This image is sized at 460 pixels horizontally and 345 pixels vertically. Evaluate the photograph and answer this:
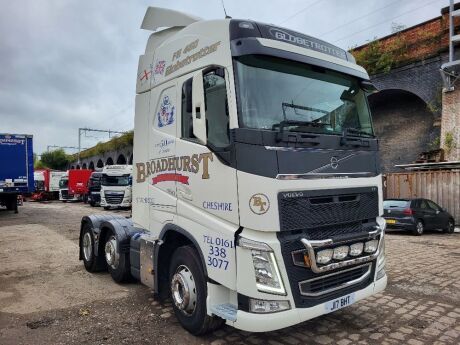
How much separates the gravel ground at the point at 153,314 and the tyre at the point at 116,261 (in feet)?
0.61

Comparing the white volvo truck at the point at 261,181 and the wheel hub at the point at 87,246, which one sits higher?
the white volvo truck at the point at 261,181

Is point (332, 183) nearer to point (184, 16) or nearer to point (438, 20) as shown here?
point (184, 16)

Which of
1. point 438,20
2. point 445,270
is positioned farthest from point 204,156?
point 438,20

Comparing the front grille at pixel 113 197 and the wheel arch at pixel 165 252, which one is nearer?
the wheel arch at pixel 165 252

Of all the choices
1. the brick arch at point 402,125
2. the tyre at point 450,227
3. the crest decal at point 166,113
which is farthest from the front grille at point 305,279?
the brick arch at point 402,125

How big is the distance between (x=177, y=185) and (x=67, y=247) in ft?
23.0

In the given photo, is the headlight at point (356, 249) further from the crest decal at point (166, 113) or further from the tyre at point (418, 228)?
the tyre at point (418, 228)

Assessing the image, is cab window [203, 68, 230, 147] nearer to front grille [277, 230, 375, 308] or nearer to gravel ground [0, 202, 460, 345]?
front grille [277, 230, 375, 308]

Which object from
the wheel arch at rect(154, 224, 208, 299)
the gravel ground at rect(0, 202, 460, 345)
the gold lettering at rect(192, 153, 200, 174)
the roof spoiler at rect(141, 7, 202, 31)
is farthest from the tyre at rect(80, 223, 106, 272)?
the roof spoiler at rect(141, 7, 202, 31)

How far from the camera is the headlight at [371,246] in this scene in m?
4.25

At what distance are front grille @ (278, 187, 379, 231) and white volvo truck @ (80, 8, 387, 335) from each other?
0.01m

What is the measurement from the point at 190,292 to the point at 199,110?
6.43 feet

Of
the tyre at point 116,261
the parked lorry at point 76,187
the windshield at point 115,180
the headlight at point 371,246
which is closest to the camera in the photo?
the headlight at point 371,246

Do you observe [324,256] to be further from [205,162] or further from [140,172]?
[140,172]
